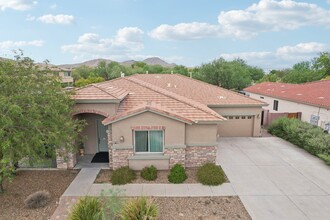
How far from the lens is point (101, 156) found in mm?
13969

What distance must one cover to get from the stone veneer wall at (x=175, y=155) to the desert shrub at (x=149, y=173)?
3.46 feet

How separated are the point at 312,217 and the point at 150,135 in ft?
24.7

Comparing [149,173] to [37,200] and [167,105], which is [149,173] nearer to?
[167,105]

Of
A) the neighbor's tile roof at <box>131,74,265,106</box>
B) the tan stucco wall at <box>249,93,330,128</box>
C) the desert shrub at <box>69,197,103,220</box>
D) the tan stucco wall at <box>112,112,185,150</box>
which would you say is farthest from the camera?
the neighbor's tile roof at <box>131,74,265,106</box>

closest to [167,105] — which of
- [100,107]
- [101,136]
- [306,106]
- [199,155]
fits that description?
[199,155]

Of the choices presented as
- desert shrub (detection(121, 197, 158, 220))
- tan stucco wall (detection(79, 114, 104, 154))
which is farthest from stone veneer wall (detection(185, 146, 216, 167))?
tan stucco wall (detection(79, 114, 104, 154))

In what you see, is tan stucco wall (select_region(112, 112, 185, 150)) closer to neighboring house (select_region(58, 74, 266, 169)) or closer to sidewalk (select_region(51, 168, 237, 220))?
neighboring house (select_region(58, 74, 266, 169))

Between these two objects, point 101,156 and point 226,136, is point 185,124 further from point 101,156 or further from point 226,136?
point 226,136

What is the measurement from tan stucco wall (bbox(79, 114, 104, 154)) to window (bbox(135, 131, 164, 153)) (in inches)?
149

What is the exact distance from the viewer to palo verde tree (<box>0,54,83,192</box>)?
7.52 meters

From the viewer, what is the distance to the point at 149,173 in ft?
36.1

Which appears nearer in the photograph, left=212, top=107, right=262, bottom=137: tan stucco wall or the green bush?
the green bush

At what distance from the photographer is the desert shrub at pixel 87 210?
7.36m

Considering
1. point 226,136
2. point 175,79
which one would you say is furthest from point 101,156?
point 175,79
